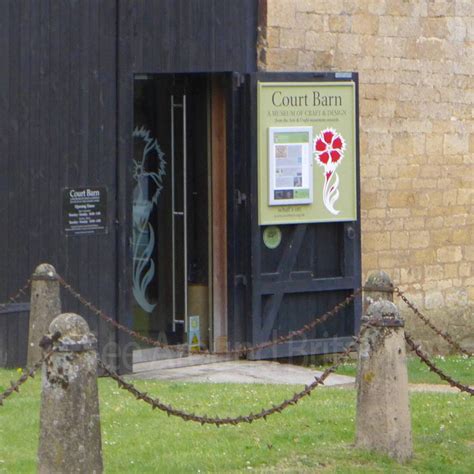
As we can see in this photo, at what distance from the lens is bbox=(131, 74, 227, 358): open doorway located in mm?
12312

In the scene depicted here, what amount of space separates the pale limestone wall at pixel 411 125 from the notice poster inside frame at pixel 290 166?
743 millimetres

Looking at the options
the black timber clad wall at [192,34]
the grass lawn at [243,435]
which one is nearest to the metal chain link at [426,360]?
the grass lawn at [243,435]

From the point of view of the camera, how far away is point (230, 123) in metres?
12.1

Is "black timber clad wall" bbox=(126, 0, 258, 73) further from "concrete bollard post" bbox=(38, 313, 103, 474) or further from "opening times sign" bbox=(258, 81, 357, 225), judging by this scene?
"concrete bollard post" bbox=(38, 313, 103, 474)

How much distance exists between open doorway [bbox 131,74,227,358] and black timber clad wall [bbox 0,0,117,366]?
110 centimetres

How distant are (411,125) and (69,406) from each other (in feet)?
26.3

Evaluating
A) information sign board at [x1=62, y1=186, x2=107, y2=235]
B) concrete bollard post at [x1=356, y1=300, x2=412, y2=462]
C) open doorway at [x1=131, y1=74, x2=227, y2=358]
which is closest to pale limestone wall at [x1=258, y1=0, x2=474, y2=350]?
open doorway at [x1=131, y1=74, x2=227, y2=358]

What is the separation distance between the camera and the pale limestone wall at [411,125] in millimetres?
12992

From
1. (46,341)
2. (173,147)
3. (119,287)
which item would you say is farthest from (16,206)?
(46,341)

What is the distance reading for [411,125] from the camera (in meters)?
13.7

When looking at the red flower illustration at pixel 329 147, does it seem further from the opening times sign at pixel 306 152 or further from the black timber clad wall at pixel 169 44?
the black timber clad wall at pixel 169 44

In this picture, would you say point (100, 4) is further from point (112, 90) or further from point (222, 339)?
point (222, 339)

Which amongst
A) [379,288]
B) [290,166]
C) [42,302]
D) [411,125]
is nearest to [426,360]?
[379,288]

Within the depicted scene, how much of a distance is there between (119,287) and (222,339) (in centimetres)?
148
